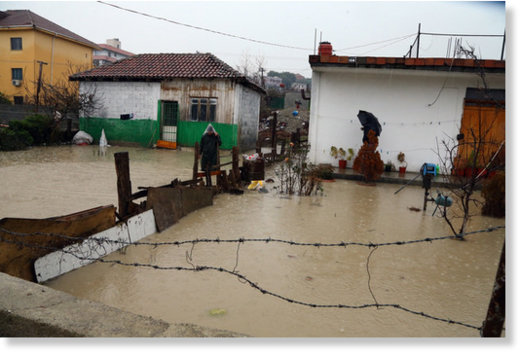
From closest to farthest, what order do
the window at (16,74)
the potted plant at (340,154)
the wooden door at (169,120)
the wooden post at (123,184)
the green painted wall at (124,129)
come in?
the wooden post at (123,184)
the potted plant at (340,154)
the wooden door at (169,120)
the green painted wall at (124,129)
the window at (16,74)

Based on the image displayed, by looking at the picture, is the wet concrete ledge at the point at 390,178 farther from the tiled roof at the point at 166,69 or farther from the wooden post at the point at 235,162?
the tiled roof at the point at 166,69

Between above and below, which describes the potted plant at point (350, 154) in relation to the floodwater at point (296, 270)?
above

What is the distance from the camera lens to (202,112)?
17969mm

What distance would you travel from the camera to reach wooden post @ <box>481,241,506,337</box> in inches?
75.0

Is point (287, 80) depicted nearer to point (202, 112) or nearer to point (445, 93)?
point (202, 112)

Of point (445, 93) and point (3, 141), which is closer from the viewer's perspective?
point (445, 93)

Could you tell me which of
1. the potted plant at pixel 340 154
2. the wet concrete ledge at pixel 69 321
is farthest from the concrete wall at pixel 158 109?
the wet concrete ledge at pixel 69 321

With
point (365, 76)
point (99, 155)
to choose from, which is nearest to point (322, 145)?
point (365, 76)

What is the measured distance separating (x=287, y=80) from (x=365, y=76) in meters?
53.6

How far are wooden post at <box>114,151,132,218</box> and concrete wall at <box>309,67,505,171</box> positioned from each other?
28.1ft

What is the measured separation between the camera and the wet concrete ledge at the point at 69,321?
7.66 ft

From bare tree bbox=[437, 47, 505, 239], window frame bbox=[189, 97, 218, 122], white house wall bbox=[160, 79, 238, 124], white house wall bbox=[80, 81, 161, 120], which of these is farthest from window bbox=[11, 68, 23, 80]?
bare tree bbox=[437, 47, 505, 239]

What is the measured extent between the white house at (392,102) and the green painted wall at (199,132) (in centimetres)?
569

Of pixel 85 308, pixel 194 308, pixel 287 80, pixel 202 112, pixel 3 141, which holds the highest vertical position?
pixel 287 80
